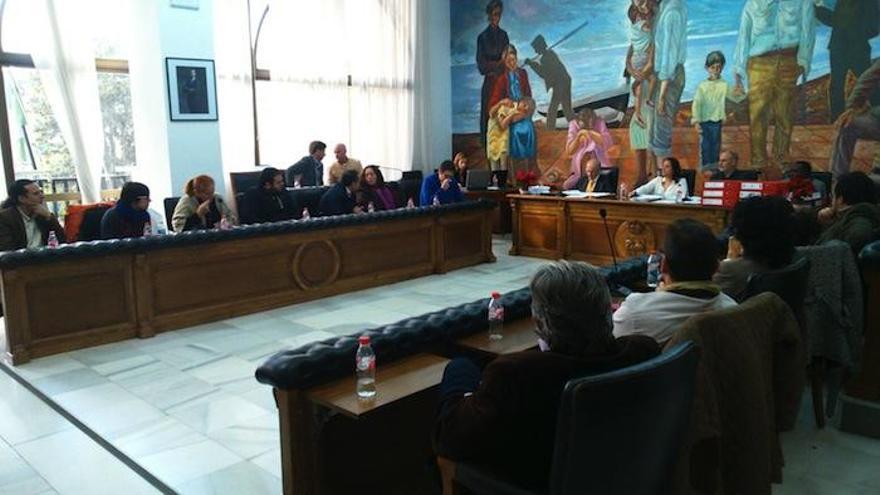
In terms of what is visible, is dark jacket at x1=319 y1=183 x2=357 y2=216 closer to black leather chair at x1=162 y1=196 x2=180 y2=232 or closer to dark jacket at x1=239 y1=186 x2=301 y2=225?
dark jacket at x1=239 y1=186 x2=301 y2=225

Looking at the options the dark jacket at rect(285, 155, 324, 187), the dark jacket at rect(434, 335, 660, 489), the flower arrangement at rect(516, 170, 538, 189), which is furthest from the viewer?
the flower arrangement at rect(516, 170, 538, 189)

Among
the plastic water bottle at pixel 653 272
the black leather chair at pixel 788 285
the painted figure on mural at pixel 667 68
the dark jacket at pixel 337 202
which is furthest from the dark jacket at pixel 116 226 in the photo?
the painted figure on mural at pixel 667 68

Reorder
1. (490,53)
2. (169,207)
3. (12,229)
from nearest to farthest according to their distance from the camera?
(12,229) → (169,207) → (490,53)

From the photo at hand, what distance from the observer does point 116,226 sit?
18.1ft

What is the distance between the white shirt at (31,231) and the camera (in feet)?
17.3

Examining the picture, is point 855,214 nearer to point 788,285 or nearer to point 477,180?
point 788,285

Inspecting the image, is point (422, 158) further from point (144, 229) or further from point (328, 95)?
point (144, 229)

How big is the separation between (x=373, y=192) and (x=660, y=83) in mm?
3969

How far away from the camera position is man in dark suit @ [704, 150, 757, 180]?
7316 mm

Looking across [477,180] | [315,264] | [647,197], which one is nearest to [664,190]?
[647,197]

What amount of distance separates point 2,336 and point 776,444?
18.0 ft

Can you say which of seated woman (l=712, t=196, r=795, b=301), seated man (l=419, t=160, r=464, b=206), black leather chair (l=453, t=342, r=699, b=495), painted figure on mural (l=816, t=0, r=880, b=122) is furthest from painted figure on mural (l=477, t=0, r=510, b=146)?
black leather chair (l=453, t=342, r=699, b=495)

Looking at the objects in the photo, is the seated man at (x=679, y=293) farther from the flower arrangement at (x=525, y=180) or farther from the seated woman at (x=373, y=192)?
the flower arrangement at (x=525, y=180)

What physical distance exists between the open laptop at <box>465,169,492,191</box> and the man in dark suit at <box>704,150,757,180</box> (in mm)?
Answer: 3193
